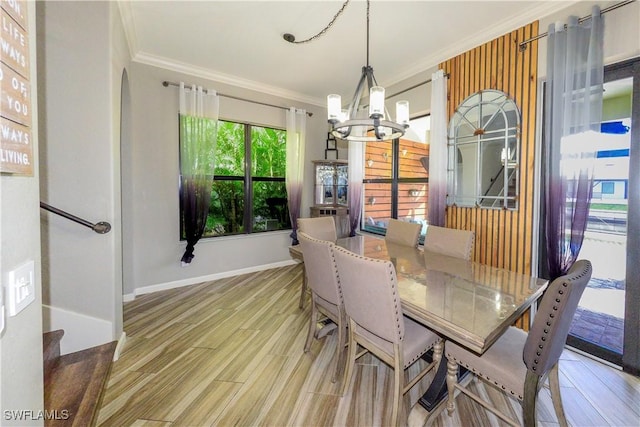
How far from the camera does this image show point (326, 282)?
6.65 feet

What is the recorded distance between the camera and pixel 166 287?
147 inches

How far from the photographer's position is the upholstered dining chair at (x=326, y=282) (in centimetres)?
193

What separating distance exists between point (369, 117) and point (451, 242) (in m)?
1.32

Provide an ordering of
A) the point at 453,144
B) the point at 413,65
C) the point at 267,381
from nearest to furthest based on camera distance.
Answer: the point at 267,381 → the point at 453,144 → the point at 413,65

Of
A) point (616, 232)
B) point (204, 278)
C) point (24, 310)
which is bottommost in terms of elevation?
point (204, 278)

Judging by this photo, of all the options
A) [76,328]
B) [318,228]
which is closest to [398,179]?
[318,228]

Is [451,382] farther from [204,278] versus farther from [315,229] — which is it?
[204,278]

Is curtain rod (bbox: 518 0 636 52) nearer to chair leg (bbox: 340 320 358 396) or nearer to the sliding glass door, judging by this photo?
the sliding glass door

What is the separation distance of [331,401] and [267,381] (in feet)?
1.61

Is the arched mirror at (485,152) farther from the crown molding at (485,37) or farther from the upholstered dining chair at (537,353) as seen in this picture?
the upholstered dining chair at (537,353)

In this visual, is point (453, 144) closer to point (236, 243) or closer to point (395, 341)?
point (395, 341)

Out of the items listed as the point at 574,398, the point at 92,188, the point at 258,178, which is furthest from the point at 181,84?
the point at 574,398

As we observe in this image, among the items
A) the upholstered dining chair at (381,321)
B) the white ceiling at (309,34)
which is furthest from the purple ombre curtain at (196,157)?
the upholstered dining chair at (381,321)

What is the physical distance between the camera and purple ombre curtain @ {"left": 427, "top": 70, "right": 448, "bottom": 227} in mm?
3189
